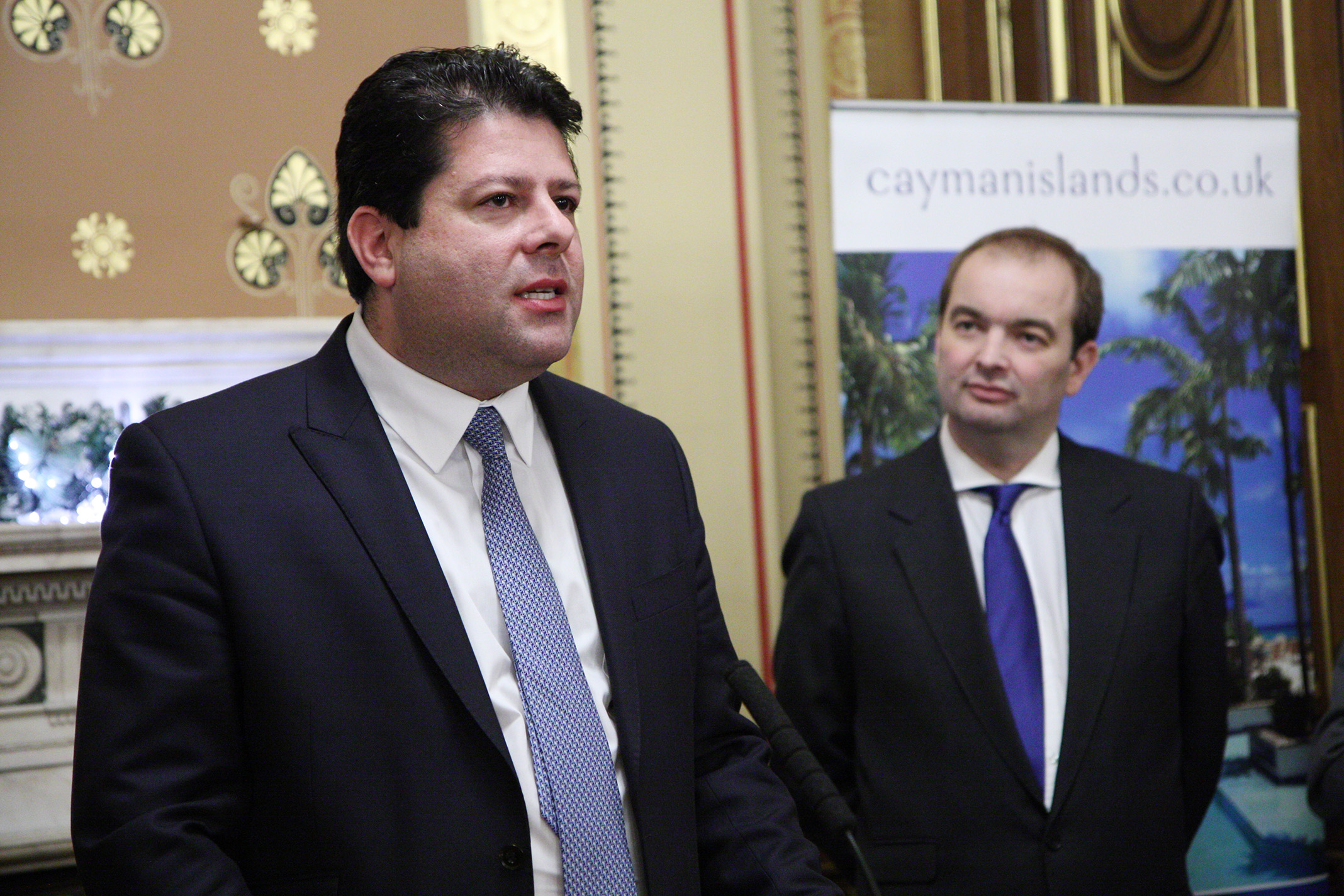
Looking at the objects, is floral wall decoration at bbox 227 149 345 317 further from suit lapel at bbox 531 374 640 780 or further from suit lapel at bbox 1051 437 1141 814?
suit lapel at bbox 1051 437 1141 814

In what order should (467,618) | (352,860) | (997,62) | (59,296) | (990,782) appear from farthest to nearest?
(997,62)
(59,296)
(990,782)
(467,618)
(352,860)

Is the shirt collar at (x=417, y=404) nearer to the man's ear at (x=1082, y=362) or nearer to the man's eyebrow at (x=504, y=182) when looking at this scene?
the man's eyebrow at (x=504, y=182)

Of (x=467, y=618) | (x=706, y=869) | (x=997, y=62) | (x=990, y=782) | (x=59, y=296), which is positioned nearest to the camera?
(x=467, y=618)

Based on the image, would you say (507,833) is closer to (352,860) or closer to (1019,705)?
(352,860)

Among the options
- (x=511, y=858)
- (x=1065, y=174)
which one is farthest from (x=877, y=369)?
(x=511, y=858)

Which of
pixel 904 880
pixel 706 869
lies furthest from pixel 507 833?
pixel 904 880

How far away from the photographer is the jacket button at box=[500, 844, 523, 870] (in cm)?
145

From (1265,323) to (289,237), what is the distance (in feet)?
8.02

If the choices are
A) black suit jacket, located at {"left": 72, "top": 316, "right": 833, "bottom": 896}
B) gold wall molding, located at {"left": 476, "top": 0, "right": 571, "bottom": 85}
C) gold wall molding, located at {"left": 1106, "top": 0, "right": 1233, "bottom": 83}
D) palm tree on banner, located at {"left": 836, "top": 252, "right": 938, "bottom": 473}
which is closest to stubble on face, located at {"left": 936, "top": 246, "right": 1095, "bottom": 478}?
palm tree on banner, located at {"left": 836, "top": 252, "right": 938, "bottom": 473}

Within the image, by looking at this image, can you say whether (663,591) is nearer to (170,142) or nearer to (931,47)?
(170,142)

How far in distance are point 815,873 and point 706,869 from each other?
0.16 m

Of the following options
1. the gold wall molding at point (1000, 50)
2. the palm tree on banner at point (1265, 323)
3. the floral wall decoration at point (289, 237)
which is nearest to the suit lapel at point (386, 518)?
the floral wall decoration at point (289, 237)

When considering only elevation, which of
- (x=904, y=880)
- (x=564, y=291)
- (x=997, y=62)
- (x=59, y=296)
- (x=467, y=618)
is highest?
(x=997, y=62)

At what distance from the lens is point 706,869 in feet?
5.54
